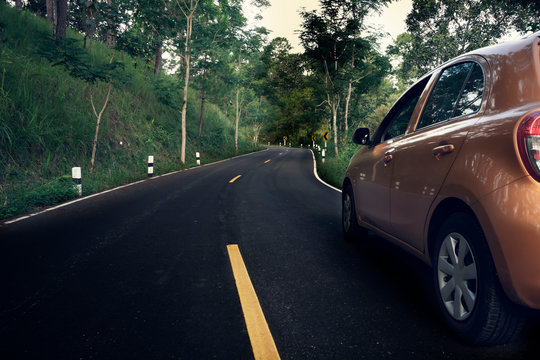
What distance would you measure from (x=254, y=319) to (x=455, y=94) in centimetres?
246

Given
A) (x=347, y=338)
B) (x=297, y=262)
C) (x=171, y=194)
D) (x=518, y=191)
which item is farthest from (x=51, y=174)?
(x=518, y=191)

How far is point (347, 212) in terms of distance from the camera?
4.91 meters

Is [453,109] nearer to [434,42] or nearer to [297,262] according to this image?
[297,262]

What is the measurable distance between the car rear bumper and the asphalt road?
1.31ft

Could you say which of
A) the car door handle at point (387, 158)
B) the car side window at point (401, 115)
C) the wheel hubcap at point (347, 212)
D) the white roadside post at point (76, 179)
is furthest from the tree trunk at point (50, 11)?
the car door handle at point (387, 158)

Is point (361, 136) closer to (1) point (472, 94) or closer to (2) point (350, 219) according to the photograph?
(2) point (350, 219)

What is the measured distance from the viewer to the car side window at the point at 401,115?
3.67 metres

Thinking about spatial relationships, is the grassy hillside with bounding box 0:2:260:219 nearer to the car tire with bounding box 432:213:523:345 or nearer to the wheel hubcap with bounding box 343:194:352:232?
the wheel hubcap with bounding box 343:194:352:232

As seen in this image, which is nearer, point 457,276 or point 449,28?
point 457,276

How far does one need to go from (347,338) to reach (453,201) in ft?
3.96

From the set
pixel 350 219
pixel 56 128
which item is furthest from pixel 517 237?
pixel 56 128

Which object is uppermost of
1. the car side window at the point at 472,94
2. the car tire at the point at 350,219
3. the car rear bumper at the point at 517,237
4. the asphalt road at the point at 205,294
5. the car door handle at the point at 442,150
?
the car side window at the point at 472,94

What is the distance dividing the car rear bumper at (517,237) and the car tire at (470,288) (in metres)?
0.12

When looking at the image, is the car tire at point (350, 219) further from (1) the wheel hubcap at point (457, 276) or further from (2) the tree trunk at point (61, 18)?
(2) the tree trunk at point (61, 18)
